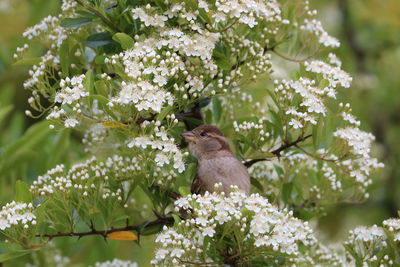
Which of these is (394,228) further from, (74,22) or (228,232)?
(74,22)

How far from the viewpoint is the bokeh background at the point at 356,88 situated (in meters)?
5.94

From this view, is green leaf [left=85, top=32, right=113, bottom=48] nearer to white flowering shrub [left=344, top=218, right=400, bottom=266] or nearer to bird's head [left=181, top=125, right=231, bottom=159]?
bird's head [left=181, top=125, right=231, bottom=159]

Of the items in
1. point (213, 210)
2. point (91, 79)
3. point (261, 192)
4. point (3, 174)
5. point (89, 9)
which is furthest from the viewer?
point (3, 174)

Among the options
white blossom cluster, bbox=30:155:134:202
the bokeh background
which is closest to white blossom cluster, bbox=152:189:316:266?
white blossom cluster, bbox=30:155:134:202

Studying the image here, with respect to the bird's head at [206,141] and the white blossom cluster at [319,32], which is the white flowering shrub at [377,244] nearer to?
the bird's head at [206,141]

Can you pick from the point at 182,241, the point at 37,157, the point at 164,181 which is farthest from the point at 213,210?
the point at 37,157

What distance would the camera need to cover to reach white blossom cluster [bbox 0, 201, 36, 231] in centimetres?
323

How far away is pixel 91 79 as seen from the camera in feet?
10.8

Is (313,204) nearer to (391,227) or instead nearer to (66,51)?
(391,227)

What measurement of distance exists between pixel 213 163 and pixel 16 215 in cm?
107

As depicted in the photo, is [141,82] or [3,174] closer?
[141,82]

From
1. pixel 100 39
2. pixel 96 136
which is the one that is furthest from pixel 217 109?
pixel 100 39

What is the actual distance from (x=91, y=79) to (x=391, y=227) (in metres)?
1.64

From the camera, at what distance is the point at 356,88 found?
26.1 feet
